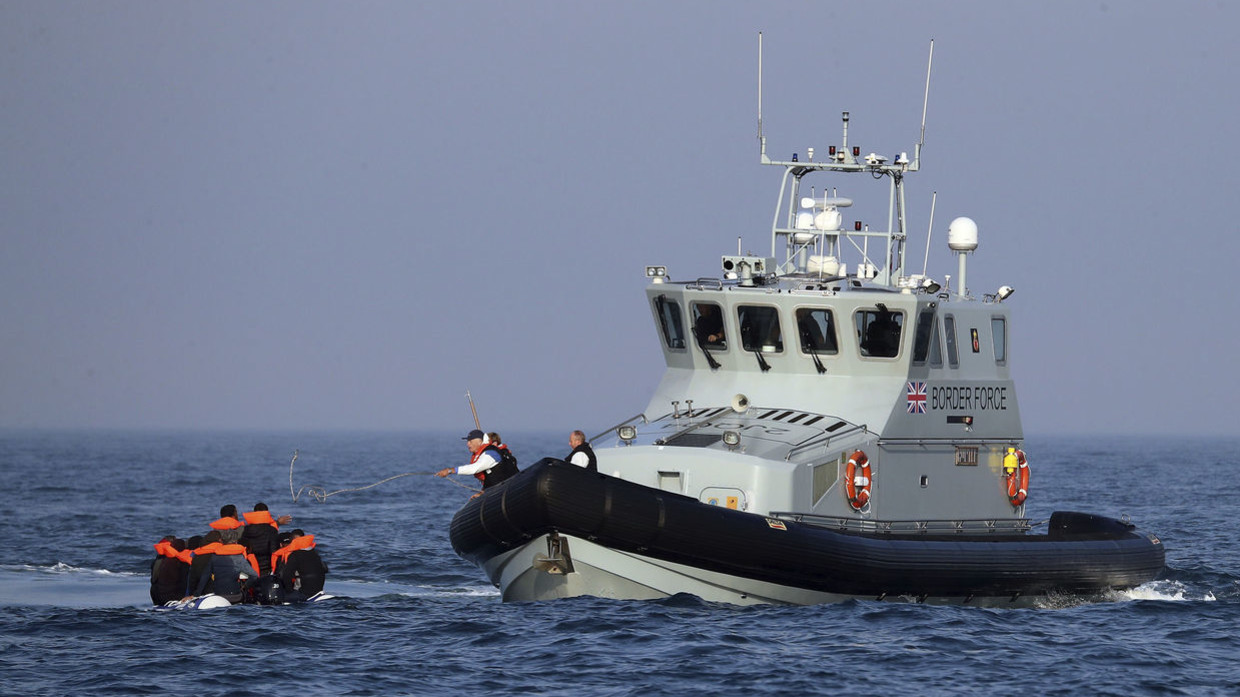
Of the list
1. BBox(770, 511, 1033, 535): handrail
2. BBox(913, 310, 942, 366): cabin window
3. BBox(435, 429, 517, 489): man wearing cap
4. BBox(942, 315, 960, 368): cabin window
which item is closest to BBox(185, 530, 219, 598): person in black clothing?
BBox(435, 429, 517, 489): man wearing cap

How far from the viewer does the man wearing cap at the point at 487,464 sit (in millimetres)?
17438

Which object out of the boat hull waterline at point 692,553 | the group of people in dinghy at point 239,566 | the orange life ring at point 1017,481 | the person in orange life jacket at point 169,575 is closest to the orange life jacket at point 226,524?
the group of people in dinghy at point 239,566

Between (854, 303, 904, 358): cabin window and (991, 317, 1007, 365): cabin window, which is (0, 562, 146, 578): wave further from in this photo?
(991, 317, 1007, 365): cabin window

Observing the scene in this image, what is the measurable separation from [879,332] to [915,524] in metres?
2.06

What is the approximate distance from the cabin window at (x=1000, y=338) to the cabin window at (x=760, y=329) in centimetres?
280

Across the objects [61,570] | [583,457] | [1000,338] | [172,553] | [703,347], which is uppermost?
[1000,338]

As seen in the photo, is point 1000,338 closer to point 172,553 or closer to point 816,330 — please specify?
point 816,330

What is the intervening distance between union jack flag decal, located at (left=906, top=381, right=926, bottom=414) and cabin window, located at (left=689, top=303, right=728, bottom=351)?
2091 millimetres

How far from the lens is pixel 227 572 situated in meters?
17.4

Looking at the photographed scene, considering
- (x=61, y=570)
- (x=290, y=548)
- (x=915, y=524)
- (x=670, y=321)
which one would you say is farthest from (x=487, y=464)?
(x=61, y=570)

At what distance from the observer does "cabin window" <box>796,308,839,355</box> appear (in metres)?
17.9

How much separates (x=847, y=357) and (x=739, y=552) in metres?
3.14

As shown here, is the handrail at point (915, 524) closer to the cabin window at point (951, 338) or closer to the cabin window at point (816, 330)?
the cabin window at point (951, 338)

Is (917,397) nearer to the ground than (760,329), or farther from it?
nearer to the ground
